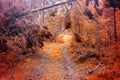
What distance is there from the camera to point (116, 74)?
641 centimetres

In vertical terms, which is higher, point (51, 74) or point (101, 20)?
point (101, 20)

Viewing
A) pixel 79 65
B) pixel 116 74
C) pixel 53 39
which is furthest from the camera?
pixel 53 39

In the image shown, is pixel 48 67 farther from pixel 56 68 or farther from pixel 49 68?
pixel 56 68

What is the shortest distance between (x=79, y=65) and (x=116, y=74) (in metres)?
1.11

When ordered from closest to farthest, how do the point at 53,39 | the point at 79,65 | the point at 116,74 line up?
1. the point at 116,74
2. the point at 79,65
3. the point at 53,39

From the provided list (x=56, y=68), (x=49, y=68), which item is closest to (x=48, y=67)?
(x=49, y=68)

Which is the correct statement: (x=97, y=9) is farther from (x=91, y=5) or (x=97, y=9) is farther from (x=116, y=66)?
(x=116, y=66)

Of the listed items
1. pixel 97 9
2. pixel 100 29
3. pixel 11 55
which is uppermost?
pixel 97 9

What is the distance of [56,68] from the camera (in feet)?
22.3

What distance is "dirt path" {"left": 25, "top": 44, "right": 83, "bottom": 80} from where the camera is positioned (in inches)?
261

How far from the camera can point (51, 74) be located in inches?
263

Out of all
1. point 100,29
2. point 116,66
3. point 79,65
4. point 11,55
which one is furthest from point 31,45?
point 116,66

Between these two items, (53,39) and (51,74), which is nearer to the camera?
(51,74)

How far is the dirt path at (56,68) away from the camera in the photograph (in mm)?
6617
